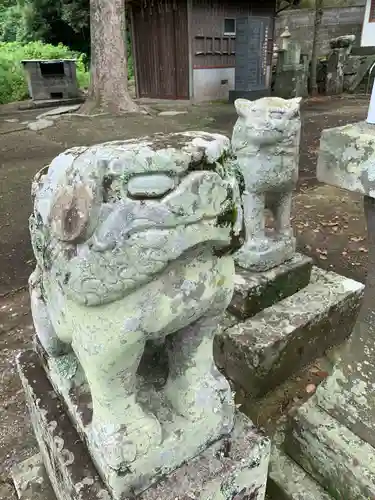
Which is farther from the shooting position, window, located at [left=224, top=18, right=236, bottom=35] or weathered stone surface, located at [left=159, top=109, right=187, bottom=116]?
window, located at [left=224, top=18, right=236, bottom=35]

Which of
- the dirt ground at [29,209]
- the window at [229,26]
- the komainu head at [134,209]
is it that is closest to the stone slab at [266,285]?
the dirt ground at [29,209]

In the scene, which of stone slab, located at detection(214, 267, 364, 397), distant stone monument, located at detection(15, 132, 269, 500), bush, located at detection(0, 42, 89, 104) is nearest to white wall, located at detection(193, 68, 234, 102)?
bush, located at detection(0, 42, 89, 104)

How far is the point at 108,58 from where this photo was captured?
8.09 metres

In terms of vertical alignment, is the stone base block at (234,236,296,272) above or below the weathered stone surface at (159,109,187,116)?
above

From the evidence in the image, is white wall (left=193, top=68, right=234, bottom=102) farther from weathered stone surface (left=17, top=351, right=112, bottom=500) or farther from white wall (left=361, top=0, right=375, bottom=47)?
weathered stone surface (left=17, top=351, right=112, bottom=500)

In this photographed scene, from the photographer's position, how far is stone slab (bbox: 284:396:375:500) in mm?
1437

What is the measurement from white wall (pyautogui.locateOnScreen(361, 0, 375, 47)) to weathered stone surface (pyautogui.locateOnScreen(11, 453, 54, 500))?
43.4 feet

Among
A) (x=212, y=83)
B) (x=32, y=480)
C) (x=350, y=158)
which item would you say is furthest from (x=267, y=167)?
(x=212, y=83)

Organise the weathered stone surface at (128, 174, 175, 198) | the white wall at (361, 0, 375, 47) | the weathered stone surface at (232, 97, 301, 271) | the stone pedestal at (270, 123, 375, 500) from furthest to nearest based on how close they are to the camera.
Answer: the white wall at (361, 0, 375, 47), the weathered stone surface at (232, 97, 301, 271), the stone pedestal at (270, 123, 375, 500), the weathered stone surface at (128, 174, 175, 198)

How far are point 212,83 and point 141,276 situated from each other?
10392mm

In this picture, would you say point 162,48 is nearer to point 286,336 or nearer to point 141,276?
point 286,336

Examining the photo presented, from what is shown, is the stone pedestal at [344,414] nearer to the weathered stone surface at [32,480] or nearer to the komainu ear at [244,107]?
the komainu ear at [244,107]

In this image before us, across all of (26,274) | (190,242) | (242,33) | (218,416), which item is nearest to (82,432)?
(218,416)

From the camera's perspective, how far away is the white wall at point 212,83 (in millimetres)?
10102
